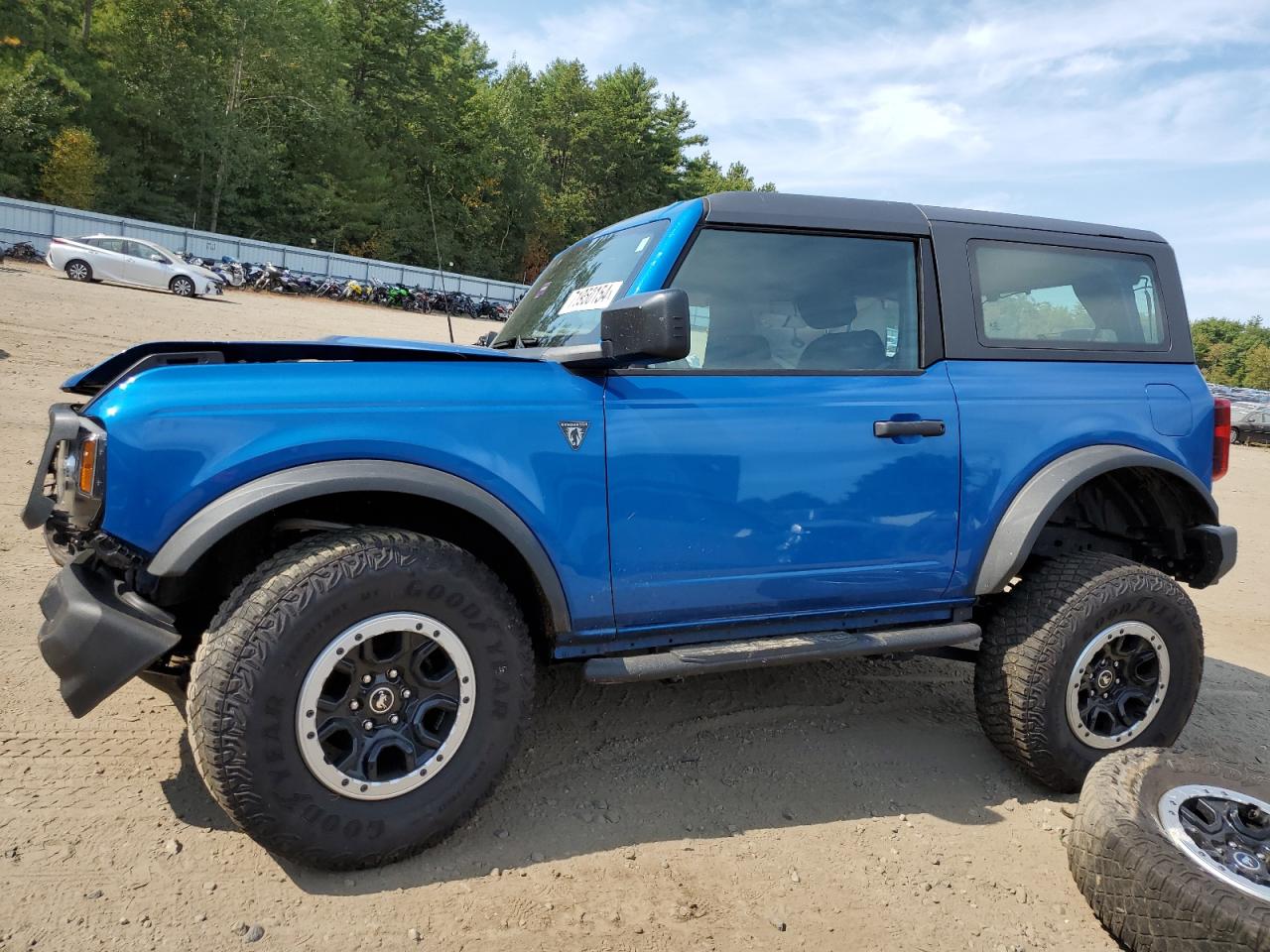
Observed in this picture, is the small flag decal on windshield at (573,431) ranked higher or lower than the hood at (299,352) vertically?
lower

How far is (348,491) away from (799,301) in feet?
5.79

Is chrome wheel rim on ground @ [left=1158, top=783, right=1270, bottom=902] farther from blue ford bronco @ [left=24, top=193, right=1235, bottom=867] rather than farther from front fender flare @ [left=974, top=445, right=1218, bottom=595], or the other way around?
front fender flare @ [left=974, top=445, right=1218, bottom=595]

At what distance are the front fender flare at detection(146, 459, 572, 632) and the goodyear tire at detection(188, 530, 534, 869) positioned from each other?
0.50ft

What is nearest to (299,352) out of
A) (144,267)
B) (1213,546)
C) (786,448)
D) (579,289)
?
(579,289)

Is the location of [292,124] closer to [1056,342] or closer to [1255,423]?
[1255,423]

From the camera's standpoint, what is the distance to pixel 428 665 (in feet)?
8.80

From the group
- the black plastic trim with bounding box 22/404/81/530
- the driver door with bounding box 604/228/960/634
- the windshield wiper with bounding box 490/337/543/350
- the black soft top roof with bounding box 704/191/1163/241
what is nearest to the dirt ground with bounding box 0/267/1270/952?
the driver door with bounding box 604/228/960/634

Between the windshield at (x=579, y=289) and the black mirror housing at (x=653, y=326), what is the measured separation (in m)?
0.43

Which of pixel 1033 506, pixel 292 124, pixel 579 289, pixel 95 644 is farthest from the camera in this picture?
pixel 292 124

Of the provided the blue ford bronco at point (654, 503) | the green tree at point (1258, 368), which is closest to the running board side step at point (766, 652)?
the blue ford bronco at point (654, 503)

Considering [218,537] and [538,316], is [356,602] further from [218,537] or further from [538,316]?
[538,316]

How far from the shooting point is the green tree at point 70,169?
35281mm

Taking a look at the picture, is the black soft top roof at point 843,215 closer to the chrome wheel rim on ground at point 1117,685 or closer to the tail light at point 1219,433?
the tail light at point 1219,433

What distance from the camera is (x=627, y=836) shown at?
2.91m
